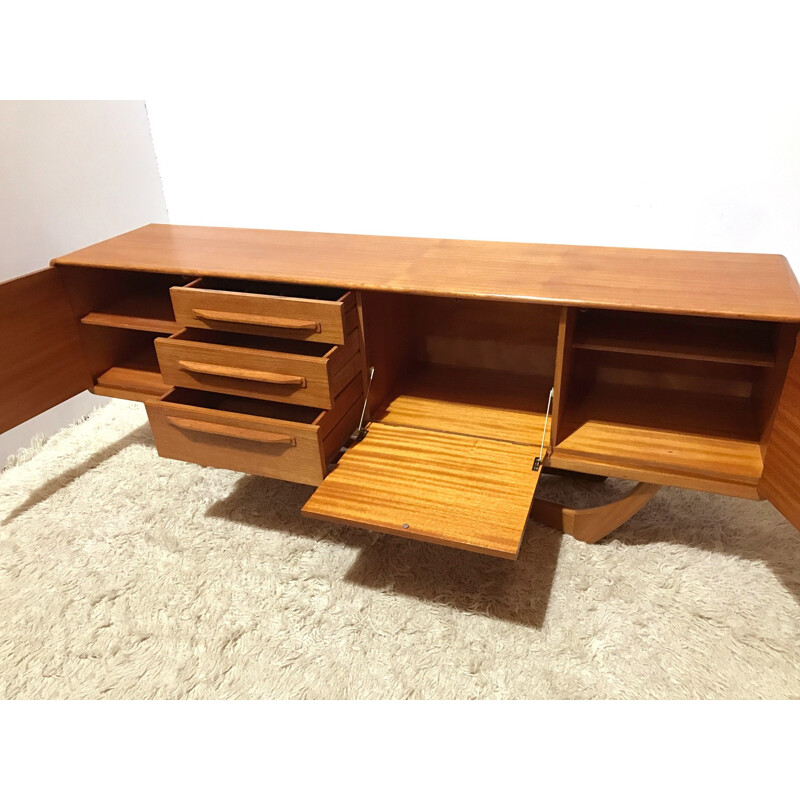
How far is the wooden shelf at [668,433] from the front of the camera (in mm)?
1395

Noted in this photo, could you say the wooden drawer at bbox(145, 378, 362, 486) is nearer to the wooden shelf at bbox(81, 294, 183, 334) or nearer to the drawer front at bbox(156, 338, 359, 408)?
the drawer front at bbox(156, 338, 359, 408)

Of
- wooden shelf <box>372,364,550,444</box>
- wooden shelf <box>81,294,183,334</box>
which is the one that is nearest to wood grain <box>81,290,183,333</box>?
wooden shelf <box>81,294,183,334</box>

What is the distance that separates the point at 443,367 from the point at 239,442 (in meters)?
0.67

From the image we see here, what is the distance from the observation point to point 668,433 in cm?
150

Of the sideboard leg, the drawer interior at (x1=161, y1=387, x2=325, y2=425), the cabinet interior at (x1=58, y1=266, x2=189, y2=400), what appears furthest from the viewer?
the cabinet interior at (x1=58, y1=266, x2=189, y2=400)

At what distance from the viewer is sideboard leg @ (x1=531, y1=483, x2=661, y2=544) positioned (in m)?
1.56

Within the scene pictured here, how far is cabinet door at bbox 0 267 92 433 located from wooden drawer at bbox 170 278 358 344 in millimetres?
444

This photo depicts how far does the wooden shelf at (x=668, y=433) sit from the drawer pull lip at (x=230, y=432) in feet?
2.09

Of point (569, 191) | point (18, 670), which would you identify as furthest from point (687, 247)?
point (18, 670)

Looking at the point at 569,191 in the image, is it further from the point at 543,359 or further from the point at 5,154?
the point at 5,154

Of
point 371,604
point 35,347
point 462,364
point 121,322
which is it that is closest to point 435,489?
point 371,604

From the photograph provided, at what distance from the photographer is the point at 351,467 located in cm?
147

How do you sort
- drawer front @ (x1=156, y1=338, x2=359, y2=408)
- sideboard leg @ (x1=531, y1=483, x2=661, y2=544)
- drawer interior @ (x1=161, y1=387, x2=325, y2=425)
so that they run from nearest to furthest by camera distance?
drawer front @ (x1=156, y1=338, x2=359, y2=408) → sideboard leg @ (x1=531, y1=483, x2=661, y2=544) → drawer interior @ (x1=161, y1=387, x2=325, y2=425)

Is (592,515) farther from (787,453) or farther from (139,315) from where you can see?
(139,315)
